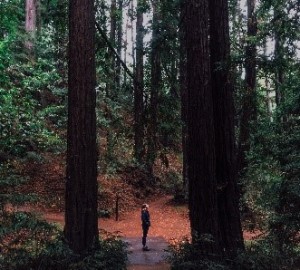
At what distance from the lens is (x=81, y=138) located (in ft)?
29.4

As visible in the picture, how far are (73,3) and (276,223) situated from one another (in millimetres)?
7600

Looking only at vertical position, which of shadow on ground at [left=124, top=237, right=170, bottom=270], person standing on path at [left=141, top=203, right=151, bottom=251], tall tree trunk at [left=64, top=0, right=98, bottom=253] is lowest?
shadow on ground at [left=124, top=237, right=170, bottom=270]

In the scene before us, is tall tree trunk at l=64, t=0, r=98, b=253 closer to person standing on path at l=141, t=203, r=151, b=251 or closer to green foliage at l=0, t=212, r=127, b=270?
green foliage at l=0, t=212, r=127, b=270

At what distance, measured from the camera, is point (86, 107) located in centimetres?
905

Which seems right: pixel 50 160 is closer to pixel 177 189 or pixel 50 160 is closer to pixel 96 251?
pixel 177 189

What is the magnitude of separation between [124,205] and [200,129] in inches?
552

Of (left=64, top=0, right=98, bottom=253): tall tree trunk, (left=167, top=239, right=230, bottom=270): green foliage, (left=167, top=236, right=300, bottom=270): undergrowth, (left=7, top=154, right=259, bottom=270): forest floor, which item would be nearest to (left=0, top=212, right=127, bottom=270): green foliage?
(left=64, top=0, right=98, bottom=253): tall tree trunk

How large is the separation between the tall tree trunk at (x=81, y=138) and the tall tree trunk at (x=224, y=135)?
286 centimetres

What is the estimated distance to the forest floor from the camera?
1817 centimetres

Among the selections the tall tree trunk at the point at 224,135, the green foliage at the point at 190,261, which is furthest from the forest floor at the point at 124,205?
the green foliage at the point at 190,261

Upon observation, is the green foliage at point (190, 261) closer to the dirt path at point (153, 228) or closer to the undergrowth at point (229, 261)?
the undergrowth at point (229, 261)

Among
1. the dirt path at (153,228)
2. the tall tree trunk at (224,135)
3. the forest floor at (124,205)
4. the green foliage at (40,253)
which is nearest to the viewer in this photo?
the green foliage at (40,253)

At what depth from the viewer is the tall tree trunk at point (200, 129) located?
8.80 m

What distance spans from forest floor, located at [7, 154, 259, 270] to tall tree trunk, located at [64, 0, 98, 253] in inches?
267
